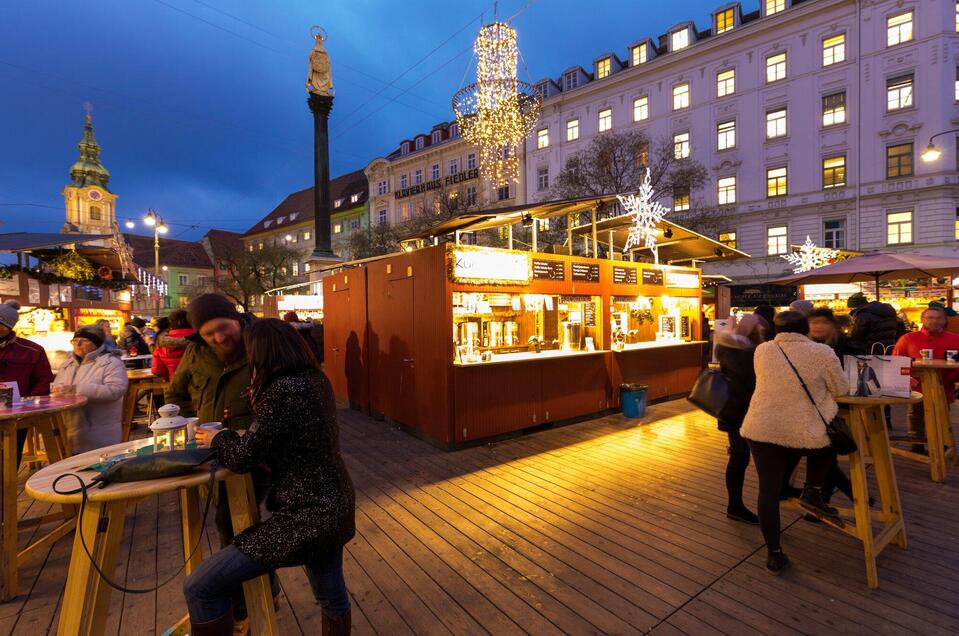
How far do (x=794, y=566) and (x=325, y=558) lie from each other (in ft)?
10.5

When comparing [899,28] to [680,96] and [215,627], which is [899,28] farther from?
[215,627]

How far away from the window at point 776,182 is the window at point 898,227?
13.6ft

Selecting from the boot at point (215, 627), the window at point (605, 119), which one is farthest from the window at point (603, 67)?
the boot at point (215, 627)

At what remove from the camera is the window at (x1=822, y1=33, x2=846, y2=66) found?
19.8 meters

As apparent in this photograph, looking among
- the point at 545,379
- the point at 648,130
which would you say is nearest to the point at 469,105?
the point at 545,379

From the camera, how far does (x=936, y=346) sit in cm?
514

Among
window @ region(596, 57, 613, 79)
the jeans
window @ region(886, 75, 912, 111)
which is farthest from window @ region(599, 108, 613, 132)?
the jeans

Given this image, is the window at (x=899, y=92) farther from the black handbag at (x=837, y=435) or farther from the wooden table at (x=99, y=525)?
the wooden table at (x=99, y=525)

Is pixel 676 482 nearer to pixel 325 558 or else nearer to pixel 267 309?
pixel 325 558

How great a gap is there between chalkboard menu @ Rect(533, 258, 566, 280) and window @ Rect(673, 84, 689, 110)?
22.0m

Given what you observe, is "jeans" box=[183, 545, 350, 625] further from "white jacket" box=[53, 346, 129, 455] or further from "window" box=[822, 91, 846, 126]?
"window" box=[822, 91, 846, 126]

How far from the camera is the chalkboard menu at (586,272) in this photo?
7301 millimetres

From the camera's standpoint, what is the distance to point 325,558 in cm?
204

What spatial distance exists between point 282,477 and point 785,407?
3031 mm
